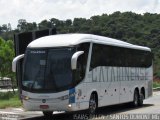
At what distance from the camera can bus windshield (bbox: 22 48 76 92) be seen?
1689cm


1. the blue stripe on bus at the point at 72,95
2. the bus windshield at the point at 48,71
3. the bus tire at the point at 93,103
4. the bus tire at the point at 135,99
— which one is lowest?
the bus tire at the point at 135,99

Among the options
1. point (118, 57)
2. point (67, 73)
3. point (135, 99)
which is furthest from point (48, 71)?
point (135, 99)

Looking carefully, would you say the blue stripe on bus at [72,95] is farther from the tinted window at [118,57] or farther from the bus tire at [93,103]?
the tinted window at [118,57]

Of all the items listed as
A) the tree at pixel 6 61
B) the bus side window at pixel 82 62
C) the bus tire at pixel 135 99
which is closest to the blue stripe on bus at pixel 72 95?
the bus side window at pixel 82 62

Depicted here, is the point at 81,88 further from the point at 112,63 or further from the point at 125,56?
the point at 125,56

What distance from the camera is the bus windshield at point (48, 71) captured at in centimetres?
1689

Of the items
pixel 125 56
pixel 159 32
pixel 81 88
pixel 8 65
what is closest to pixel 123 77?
pixel 125 56

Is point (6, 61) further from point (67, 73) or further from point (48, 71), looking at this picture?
point (67, 73)

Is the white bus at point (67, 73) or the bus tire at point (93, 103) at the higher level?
the white bus at point (67, 73)

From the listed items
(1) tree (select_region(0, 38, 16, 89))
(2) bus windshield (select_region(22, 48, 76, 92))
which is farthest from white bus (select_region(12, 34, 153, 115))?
(1) tree (select_region(0, 38, 16, 89))

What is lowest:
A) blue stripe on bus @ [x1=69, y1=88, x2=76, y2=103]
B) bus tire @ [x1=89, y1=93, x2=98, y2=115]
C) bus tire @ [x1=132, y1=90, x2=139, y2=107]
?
bus tire @ [x1=132, y1=90, x2=139, y2=107]

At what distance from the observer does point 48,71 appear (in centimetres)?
1709

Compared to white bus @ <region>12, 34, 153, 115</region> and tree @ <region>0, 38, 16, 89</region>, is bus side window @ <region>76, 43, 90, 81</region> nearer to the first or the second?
white bus @ <region>12, 34, 153, 115</region>

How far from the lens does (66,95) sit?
16734 mm
